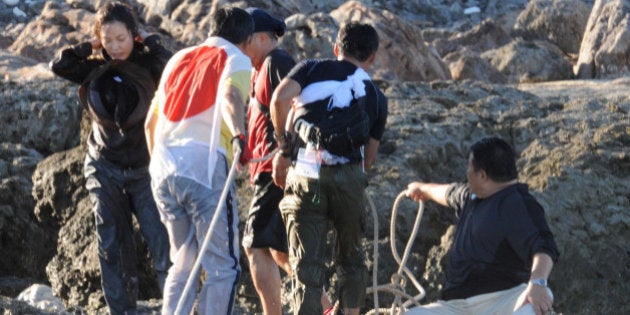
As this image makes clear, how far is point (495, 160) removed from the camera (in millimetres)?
6582

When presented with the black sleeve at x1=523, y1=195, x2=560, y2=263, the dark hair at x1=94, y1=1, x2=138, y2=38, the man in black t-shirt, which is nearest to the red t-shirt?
the man in black t-shirt

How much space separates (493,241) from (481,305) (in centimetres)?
30

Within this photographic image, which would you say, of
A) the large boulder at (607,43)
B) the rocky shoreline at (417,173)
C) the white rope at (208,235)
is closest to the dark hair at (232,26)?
the white rope at (208,235)

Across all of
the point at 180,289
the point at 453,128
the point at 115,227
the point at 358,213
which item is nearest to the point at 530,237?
the point at 358,213

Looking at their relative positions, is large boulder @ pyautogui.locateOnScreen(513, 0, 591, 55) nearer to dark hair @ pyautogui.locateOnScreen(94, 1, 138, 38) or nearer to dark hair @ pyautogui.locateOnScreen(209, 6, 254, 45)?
dark hair @ pyautogui.locateOnScreen(94, 1, 138, 38)

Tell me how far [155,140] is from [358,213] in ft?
3.46

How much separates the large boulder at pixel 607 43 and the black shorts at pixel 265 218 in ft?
36.2

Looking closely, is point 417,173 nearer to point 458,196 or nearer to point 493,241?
point 458,196

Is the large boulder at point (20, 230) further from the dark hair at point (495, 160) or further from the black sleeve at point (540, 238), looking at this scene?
the black sleeve at point (540, 238)

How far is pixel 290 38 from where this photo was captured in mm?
13711

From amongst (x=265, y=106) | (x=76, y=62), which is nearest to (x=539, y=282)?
(x=265, y=106)

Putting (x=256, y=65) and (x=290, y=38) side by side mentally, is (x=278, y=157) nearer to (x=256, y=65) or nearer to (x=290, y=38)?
(x=256, y=65)

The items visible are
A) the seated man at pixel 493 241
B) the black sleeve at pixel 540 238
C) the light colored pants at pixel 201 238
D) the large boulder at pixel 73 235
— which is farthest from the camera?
the large boulder at pixel 73 235

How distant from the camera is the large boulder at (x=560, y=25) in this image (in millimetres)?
24098
